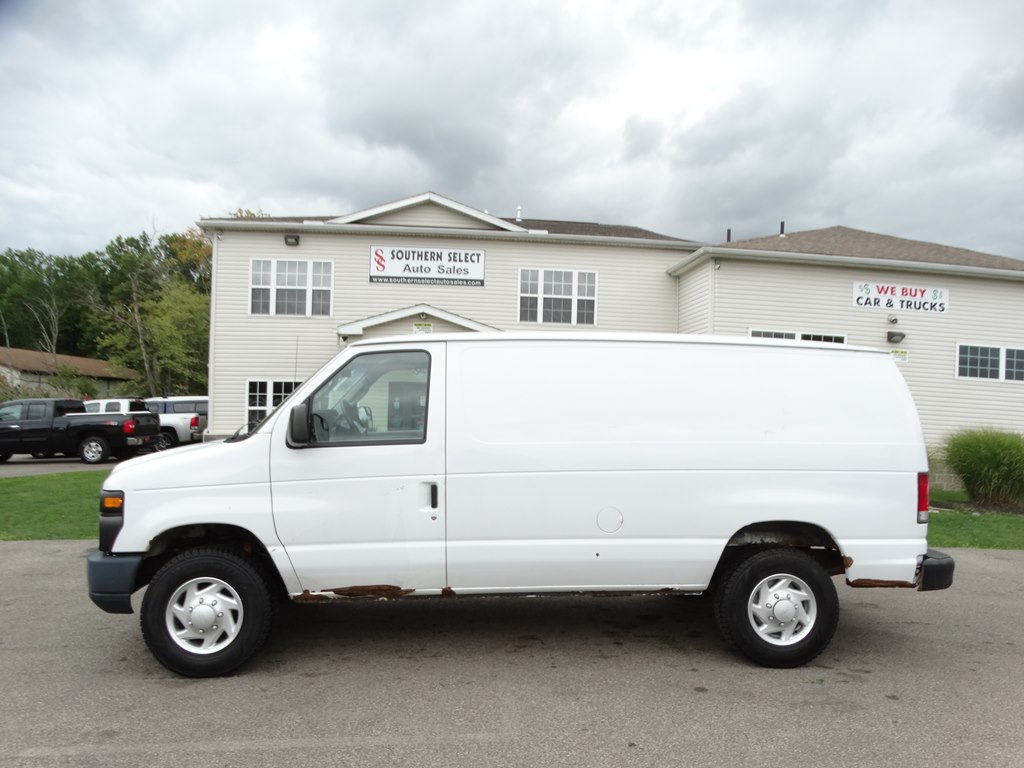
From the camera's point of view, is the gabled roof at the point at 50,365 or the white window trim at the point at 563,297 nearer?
the white window trim at the point at 563,297

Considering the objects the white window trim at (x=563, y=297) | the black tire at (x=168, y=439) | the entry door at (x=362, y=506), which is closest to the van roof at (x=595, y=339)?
the entry door at (x=362, y=506)

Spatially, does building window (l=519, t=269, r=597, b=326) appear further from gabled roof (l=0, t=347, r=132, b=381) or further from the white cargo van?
gabled roof (l=0, t=347, r=132, b=381)

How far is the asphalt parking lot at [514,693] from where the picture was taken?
3486 mm

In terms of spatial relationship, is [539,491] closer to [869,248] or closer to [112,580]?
[112,580]

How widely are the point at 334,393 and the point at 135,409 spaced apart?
19.9 meters

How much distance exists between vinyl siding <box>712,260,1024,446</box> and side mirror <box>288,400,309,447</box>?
14.8m

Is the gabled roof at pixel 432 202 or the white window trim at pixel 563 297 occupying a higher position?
the gabled roof at pixel 432 202

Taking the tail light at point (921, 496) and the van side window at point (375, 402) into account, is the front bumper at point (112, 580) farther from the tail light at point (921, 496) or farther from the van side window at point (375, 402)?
the tail light at point (921, 496)

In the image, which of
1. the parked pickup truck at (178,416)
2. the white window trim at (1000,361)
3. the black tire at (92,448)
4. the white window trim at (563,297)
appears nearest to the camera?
the white window trim at (1000,361)

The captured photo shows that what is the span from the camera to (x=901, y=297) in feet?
58.0

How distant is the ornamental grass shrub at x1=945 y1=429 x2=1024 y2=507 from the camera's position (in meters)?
13.2

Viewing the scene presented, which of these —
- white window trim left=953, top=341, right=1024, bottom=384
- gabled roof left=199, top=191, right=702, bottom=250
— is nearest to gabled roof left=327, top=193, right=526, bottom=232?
gabled roof left=199, top=191, right=702, bottom=250

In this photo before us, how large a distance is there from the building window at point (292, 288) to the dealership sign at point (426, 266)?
1.34m

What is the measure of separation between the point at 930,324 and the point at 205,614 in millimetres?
18163
